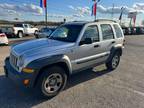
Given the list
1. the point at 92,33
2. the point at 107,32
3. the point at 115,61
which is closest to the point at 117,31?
the point at 107,32

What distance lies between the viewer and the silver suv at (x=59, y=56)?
144 inches

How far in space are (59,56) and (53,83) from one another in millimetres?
722

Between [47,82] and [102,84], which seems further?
[102,84]

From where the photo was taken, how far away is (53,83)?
13.6ft

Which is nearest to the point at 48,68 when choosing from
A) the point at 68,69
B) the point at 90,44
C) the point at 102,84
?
the point at 68,69

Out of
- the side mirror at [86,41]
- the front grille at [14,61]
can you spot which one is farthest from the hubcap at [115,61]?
the front grille at [14,61]

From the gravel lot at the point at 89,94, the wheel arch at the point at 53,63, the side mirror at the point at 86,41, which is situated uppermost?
the side mirror at the point at 86,41

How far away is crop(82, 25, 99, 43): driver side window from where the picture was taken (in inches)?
190

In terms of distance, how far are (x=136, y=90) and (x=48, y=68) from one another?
102 inches

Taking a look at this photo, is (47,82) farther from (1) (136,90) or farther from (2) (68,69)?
(1) (136,90)

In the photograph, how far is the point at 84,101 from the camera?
3941 millimetres

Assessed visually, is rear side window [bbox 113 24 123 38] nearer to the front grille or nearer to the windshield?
the windshield

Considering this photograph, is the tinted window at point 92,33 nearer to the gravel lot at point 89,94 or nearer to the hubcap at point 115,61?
the gravel lot at point 89,94

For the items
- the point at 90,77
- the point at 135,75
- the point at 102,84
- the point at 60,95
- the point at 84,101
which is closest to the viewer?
the point at 84,101
